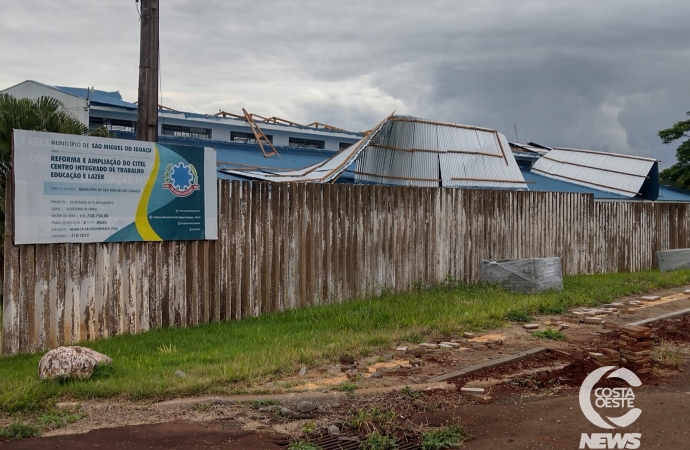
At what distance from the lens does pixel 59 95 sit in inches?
934

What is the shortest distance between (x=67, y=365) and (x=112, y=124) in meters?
21.5

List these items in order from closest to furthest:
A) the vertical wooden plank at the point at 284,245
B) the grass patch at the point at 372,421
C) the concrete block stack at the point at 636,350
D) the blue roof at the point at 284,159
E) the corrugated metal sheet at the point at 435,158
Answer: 1. the grass patch at the point at 372,421
2. the concrete block stack at the point at 636,350
3. the vertical wooden plank at the point at 284,245
4. the corrugated metal sheet at the point at 435,158
5. the blue roof at the point at 284,159

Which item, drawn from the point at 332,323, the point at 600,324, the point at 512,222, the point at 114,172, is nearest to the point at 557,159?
the point at 512,222

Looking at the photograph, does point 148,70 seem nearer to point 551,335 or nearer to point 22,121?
point 22,121

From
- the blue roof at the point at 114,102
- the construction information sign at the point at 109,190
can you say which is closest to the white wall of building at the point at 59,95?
the blue roof at the point at 114,102

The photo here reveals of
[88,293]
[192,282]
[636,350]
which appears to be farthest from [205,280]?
[636,350]

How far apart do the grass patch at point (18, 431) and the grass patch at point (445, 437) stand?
2964mm

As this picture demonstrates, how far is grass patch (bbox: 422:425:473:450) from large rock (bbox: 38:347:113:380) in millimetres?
3321

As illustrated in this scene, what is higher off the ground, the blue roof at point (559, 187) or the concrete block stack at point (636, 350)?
the blue roof at point (559, 187)

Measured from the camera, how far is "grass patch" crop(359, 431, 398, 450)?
15.1ft

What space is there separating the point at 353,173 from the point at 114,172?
6924 millimetres

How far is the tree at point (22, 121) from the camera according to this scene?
8.57m

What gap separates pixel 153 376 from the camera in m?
6.12

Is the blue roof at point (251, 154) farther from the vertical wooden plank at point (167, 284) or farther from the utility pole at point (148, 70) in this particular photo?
the vertical wooden plank at point (167, 284)
